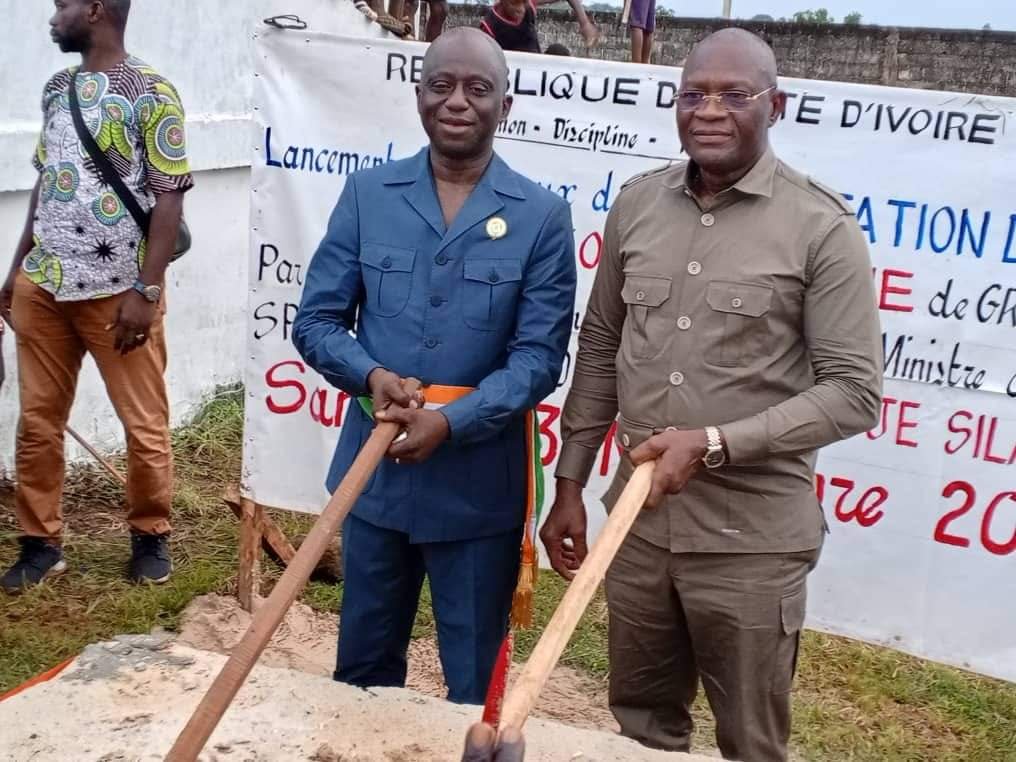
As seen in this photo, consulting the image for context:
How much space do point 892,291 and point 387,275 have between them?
1582 millimetres

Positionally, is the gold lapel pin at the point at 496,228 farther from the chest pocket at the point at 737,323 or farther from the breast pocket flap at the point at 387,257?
the chest pocket at the point at 737,323

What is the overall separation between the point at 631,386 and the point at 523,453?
0.36 meters

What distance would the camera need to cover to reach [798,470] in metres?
2.32

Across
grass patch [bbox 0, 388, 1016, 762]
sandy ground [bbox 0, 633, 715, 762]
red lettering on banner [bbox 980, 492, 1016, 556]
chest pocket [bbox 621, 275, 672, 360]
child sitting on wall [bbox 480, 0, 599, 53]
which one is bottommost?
grass patch [bbox 0, 388, 1016, 762]

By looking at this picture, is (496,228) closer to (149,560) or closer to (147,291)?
(147,291)

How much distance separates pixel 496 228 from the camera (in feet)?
7.98

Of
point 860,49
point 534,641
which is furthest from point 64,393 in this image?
point 860,49

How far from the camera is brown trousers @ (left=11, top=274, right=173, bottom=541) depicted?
12.1ft

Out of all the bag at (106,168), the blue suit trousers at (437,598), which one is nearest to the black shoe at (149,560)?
the bag at (106,168)

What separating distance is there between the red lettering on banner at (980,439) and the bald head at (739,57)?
4.83ft

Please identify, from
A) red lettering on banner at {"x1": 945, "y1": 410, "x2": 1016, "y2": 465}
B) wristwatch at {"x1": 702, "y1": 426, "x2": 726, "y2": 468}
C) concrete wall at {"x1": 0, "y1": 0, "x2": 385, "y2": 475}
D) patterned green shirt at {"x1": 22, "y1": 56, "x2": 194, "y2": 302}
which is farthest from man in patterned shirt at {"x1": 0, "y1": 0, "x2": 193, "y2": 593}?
red lettering on banner at {"x1": 945, "y1": 410, "x2": 1016, "y2": 465}

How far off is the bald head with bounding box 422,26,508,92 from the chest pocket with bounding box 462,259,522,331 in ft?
1.24

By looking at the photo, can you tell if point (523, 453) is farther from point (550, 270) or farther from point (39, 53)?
point (39, 53)

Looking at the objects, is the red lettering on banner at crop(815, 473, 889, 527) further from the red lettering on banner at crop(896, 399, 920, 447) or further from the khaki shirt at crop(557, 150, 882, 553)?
the khaki shirt at crop(557, 150, 882, 553)
